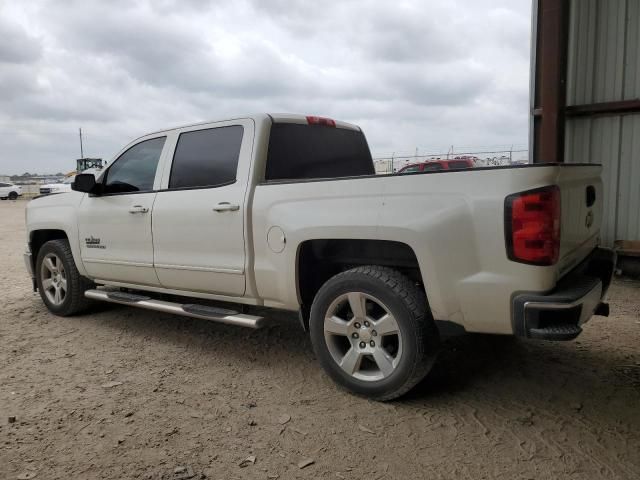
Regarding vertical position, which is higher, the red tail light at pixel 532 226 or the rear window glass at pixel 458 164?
the rear window glass at pixel 458 164

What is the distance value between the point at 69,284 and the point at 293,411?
3.34m

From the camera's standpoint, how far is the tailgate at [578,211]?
292 cm

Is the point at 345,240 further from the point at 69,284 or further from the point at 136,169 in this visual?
the point at 69,284

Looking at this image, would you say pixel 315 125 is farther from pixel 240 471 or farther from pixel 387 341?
pixel 240 471

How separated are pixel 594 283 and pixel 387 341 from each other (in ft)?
4.24

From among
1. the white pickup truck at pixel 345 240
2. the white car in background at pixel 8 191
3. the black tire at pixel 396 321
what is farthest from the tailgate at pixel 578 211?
the white car in background at pixel 8 191

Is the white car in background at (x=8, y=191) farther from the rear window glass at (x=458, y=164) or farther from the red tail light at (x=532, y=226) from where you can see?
the red tail light at (x=532, y=226)

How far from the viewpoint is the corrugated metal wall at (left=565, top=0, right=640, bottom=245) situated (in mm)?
7273

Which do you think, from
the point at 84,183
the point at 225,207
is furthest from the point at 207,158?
the point at 84,183

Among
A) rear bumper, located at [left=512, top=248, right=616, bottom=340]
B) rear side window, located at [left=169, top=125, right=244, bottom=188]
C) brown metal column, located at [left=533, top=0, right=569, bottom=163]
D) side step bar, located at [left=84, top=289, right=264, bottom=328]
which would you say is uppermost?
brown metal column, located at [left=533, top=0, right=569, bottom=163]

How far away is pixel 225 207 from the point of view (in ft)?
12.7

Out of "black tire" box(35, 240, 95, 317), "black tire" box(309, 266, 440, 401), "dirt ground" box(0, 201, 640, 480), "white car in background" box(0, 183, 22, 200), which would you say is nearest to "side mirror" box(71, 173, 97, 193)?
"black tire" box(35, 240, 95, 317)

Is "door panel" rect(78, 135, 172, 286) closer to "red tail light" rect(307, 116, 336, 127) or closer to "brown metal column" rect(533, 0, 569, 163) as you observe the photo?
"red tail light" rect(307, 116, 336, 127)

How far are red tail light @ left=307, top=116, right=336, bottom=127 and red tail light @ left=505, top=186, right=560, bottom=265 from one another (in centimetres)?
216
